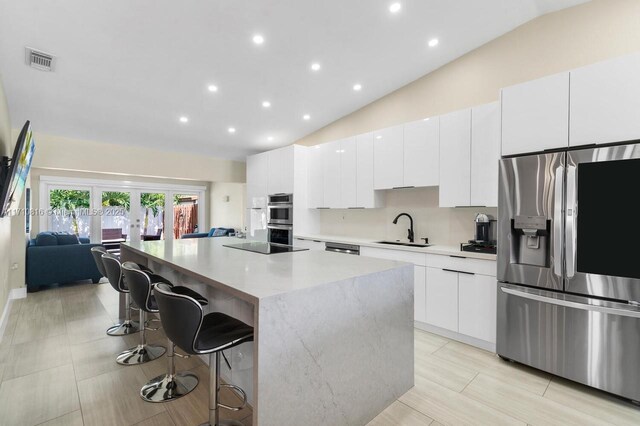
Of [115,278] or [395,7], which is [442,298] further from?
[115,278]

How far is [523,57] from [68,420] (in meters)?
4.95

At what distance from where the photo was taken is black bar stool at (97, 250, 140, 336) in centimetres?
262

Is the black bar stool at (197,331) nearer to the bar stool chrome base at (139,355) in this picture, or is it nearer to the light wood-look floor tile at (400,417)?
the light wood-look floor tile at (400,417)

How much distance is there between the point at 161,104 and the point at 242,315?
11.4 feet

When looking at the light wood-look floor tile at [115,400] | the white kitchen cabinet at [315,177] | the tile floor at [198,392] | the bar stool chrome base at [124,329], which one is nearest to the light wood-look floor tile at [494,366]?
the tile floor at [198,392]

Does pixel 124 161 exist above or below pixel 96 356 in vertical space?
above

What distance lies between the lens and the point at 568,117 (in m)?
2.32

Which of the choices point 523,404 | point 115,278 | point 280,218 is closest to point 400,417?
point 523,404

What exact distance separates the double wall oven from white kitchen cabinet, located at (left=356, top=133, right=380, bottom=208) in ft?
4.27

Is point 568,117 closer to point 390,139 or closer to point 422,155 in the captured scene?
point 422,155

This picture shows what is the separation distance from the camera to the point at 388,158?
13.1 ft

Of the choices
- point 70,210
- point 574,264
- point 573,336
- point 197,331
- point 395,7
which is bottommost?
point 573,336

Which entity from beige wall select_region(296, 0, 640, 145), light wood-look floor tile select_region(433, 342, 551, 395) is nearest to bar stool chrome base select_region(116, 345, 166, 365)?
light wood-look floor tile select_region(433, 342, 551, 395)

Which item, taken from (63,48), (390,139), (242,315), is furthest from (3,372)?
(390,139)
